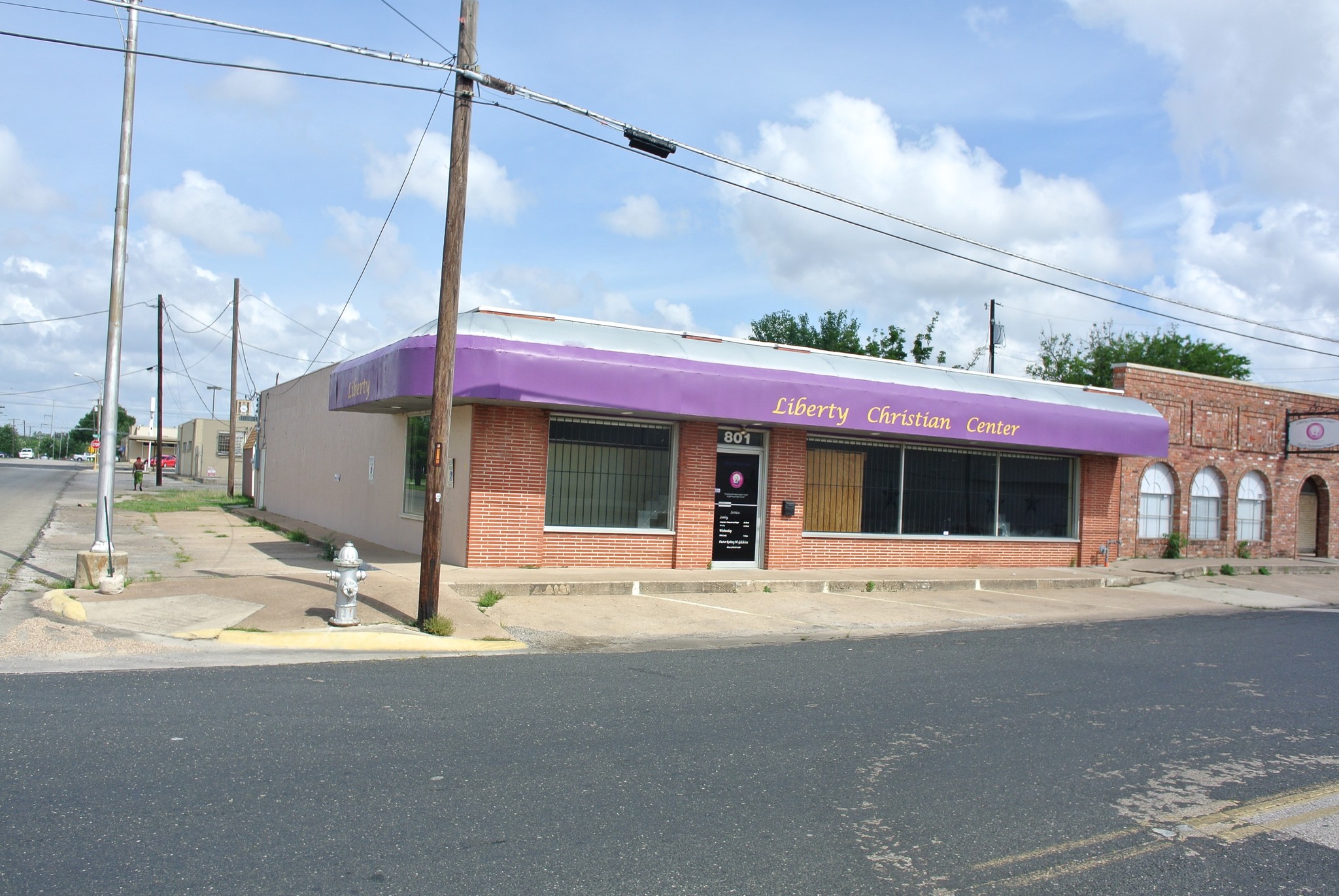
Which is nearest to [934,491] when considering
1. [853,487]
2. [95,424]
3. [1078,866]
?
[853,487]

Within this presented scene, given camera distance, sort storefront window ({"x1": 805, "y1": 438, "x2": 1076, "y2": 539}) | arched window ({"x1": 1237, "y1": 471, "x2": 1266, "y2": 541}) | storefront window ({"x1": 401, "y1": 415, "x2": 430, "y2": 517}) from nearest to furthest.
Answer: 1. storefront window ({"x1": 401, "y1": 415, "x2": 430, "y2": 517})
2. storefront window ({"x1": 805, "y1": 438, "x2": 1076, "y2": 539})
3. arched window ({"x1": 1237, "y1": 471, "x2": 1266, "y2": 541})

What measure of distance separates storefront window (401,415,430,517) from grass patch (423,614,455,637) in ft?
22.4

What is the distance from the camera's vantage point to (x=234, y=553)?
1778cm

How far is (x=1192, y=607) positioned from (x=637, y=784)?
48.7ft

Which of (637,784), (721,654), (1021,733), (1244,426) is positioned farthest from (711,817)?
(1244,426)

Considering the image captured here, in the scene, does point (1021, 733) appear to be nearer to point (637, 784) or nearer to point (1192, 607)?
point (637, 784)

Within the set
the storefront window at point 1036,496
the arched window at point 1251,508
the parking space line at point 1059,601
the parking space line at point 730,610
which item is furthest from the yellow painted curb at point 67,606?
the arched window at point 1251,508

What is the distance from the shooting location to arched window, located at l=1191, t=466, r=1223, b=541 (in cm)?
2517

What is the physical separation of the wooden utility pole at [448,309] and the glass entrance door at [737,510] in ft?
23.0

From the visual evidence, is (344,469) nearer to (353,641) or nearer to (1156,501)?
(353,641)

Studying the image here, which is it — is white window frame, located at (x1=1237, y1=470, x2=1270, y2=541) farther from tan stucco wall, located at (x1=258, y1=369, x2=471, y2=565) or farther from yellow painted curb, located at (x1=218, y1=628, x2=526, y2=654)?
yellow painted curb, located at (x1=218, y1=628, x2=526, y2=654)

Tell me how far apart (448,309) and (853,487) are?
1012 centimetres

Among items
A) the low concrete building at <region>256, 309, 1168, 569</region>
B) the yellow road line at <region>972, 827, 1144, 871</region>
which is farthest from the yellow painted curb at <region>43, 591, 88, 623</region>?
the yellow road line at <region>972, 827, 1144, 871</region>

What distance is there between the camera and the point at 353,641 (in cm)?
1016
